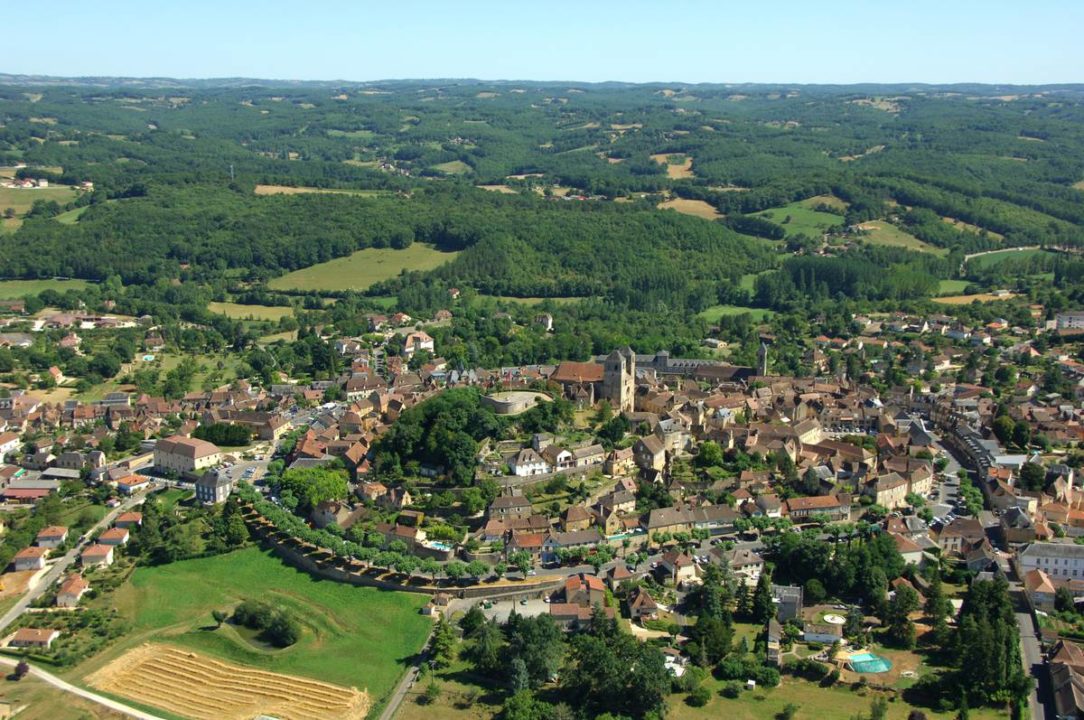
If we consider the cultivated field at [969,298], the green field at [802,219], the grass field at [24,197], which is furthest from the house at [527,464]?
the grass field at [24,197]

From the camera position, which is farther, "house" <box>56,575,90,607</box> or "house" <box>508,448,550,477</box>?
"house" <box>508,448,550,477</box>

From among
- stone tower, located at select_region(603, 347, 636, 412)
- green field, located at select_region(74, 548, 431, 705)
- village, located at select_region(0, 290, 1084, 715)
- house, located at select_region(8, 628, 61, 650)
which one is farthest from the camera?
stone tower, located at select_region(603, 347, 636, 412)

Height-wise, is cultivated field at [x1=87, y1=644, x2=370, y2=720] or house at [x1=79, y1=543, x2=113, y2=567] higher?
house at [x1=79, y1=543, x2=113, y2=567]

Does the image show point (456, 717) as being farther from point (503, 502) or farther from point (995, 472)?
point (995, 472)

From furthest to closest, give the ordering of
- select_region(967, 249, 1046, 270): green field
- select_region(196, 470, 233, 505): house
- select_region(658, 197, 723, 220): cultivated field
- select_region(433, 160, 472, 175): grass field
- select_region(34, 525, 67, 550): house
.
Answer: select_region(433, 160, 472, 175): grass field → select_region(658, 197, 723, 220): cultivated field → select_region(967, 249, 1046, 270): green field → select_region(196, 470, 233, 505): house → select_region(34, 525, 67, 550): house

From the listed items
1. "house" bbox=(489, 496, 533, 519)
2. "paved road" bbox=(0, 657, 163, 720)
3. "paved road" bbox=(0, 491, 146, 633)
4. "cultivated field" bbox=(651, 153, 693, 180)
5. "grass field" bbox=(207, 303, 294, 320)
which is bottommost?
"paved road" bbox=(0, 657, 163, 720)

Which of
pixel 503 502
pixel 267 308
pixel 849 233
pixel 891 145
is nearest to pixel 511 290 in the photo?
pixel 267 308

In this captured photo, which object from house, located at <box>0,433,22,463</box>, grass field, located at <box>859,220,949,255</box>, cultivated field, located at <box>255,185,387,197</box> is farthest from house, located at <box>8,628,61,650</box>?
cultivated field, located at <box>255,185,387,197</box>

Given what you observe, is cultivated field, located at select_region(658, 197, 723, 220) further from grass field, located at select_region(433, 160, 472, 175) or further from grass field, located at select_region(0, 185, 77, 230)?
grass field, located at select_region(0, 185, 77, 230)

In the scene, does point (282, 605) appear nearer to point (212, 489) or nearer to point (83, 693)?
point (83, 693)
